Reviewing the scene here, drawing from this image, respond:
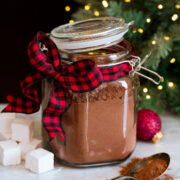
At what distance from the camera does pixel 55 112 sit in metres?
0.81

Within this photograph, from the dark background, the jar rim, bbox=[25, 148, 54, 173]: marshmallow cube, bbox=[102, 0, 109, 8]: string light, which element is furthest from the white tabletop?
the dark background

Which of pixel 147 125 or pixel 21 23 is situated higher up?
pixel 21 23

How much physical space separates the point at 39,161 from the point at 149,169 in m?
0.24

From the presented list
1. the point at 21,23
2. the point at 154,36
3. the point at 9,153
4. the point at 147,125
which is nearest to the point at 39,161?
the point at 9,153

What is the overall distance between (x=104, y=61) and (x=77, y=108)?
0.11 meters

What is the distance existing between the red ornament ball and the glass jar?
4.3 inches

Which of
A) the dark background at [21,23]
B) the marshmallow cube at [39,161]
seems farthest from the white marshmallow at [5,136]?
the dark background at [21,23]

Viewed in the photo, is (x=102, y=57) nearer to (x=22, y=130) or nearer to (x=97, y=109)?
(x=97, y=109)

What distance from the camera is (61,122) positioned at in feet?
2.72

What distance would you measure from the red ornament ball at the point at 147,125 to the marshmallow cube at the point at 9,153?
32 cm

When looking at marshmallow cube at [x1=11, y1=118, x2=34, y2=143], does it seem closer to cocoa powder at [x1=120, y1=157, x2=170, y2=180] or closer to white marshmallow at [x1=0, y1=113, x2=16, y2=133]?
white marshmallow at [x1=0, y1=113, x2=16, y2=133]

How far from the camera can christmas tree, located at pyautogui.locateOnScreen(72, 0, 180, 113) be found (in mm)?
1003

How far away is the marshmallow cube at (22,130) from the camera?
2.92ft

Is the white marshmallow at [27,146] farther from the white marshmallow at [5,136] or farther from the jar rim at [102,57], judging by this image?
the jar rim at [102,57]
